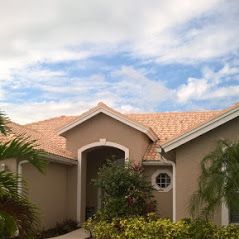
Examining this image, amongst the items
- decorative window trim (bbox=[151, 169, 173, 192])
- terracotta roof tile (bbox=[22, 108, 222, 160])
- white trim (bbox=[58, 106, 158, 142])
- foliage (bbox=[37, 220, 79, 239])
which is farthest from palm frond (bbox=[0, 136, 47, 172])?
decorative window trim (bbox=[151, 169, 173, 192])

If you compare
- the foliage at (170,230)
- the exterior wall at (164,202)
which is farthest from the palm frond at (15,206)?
the exterior wall at (164,202)

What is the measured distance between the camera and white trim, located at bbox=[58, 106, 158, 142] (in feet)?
65.1

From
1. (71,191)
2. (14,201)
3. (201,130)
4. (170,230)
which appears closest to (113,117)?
(71,191)

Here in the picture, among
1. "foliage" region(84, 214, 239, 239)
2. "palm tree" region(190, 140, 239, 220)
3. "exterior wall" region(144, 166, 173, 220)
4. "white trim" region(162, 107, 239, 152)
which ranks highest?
"white trim" region(162, 107, 239, 152)

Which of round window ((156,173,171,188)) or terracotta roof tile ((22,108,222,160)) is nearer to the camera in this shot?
round window ((156,173,171,188))

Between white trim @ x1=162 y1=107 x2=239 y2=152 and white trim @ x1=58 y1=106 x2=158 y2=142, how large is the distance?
444 cm

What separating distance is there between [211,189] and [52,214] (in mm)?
9529

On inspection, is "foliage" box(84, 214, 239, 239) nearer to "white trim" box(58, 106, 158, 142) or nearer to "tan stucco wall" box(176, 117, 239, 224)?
"tan stucco wall" box(176, 117, 239, 224)

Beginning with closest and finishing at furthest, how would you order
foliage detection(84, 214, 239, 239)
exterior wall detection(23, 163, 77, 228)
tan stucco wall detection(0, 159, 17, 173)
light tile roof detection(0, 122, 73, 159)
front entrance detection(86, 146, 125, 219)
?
foliage detection(84, 214, 239, 239)
tan stucco wall detection(0, 159, 17, 173)
exterior wall detection(23, 163, 77, 228)
light tile roof detection(0, 122, 73, 159)
front entrance detection(86, 146, 125, 219)

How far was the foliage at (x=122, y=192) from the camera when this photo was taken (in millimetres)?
16672

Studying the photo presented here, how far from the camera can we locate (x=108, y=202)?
16812mm

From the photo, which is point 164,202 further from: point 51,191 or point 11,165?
point 11,165

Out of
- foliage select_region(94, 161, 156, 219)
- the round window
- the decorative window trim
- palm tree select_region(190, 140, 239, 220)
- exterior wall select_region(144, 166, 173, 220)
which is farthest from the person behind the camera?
the round window

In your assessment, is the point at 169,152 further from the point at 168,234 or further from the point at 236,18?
the point at 236,18
